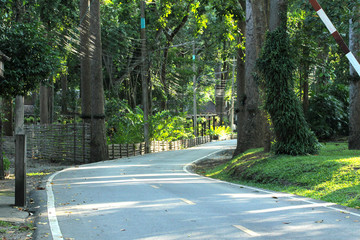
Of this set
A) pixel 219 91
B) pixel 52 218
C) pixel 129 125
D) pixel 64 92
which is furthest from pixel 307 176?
pixel 219 91

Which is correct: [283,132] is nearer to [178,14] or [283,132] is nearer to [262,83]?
[262,83]

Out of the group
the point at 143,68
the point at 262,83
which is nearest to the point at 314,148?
the point at 262,83

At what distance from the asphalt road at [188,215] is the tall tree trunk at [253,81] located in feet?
27.3

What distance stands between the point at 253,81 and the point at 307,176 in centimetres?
832

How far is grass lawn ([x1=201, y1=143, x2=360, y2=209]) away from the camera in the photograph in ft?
36.4

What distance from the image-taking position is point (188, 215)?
8688 mm

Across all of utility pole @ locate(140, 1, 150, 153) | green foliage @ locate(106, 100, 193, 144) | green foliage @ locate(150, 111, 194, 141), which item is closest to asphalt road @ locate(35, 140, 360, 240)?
green foliage @ locate(106, 100, 193, 144)

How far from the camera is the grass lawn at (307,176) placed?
11080mm

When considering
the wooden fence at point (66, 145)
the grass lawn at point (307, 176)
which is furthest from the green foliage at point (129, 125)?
the grass lawn at point (307, 176)

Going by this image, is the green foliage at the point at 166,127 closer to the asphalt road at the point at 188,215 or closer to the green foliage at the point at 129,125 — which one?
the green foliage at the point at 129,125

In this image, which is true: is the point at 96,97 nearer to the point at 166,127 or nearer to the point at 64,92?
the point at 166,127

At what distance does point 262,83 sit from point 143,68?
18688mm

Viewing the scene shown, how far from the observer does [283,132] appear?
643 inches

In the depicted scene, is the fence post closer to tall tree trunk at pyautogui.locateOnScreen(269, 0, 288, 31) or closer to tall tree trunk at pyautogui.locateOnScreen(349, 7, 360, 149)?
tall tree trunk at pyautogui.locateOnScreen(269, 0, 288, 31)
